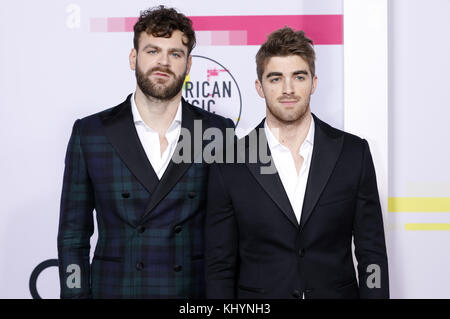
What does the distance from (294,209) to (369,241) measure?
0.38 meters

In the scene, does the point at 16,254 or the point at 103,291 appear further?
the point at 16,254

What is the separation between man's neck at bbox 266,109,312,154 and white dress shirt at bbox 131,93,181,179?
0.47 meters

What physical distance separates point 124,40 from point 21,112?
2.54 feet

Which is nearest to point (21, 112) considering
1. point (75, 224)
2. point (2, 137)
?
point (2, 137)

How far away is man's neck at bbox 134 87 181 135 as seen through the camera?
240 centimetres

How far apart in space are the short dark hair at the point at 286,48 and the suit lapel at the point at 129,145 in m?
0.67

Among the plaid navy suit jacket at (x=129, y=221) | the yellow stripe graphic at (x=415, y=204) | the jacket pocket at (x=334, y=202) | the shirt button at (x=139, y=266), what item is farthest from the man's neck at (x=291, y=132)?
the yellow stripe graphic at (x=415, y=204)

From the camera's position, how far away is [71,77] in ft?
9.89

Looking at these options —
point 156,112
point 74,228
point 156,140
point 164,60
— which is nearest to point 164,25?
point 164,60

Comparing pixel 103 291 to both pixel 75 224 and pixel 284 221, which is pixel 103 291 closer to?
pixel 75 224

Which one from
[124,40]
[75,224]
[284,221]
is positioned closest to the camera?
[284,221]

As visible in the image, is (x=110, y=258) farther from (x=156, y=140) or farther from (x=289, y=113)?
(x=289, y=113)

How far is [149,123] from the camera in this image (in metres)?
2.41

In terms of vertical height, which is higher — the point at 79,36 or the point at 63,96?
the point at 79,36
